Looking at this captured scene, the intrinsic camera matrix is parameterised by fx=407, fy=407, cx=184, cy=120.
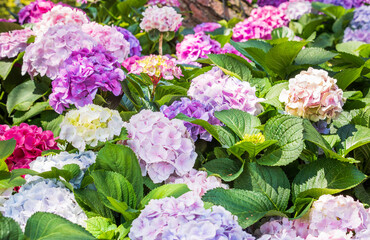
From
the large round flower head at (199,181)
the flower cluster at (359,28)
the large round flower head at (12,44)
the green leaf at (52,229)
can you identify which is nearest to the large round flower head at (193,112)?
the large round flower head at (199,181)

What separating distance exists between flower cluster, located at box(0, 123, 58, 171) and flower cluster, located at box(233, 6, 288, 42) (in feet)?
5.53

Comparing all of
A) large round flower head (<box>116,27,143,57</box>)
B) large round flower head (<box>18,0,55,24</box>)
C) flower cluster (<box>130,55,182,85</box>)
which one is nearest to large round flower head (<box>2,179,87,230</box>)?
flower cluster (<box>130,55,182,85</box>)

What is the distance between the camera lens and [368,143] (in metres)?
1.40

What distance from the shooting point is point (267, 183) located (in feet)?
4.09

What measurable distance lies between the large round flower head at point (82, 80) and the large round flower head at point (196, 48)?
792mm

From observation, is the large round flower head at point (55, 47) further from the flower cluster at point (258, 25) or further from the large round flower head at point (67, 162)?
the flower cluster at point (258, 25)

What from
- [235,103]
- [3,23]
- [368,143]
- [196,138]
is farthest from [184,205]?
[3,23]

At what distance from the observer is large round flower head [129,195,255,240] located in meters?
0.93

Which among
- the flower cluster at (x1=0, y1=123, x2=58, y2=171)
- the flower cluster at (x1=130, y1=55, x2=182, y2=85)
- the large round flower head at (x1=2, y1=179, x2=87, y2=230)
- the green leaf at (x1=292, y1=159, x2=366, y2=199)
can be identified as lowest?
the flower cluster at (x1=0, y1=123, x2=58, y2=171)

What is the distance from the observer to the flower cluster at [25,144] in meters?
1.46

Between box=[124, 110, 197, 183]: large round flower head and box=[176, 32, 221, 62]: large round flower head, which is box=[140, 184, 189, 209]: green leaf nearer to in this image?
box=[124, 110, 197, 183]: large round flower head

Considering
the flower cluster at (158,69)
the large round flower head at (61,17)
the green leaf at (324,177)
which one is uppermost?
the large round flower head at (61,17)

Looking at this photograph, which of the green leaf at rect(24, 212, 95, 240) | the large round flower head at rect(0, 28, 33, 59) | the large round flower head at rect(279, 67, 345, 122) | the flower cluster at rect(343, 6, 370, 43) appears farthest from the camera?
the flower cluster at rect(343, 6, 370, 43)

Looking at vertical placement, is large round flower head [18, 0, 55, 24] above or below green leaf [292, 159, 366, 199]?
below
